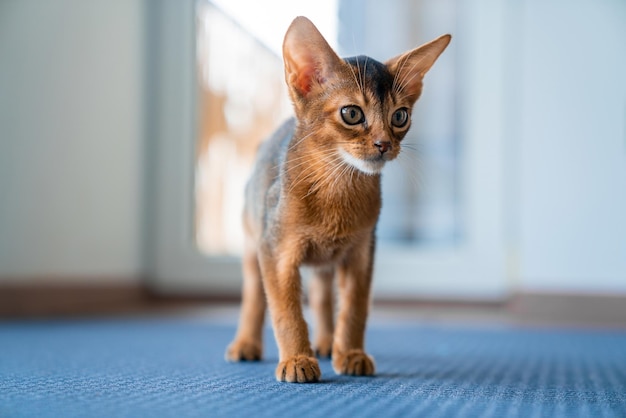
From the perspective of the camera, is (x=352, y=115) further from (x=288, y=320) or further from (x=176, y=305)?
(x=176, y=305)

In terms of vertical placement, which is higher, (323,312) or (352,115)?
(352,115)

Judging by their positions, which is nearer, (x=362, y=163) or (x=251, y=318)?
(x=362, y=163)

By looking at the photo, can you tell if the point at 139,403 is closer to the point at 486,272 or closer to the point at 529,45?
the point at 486,272

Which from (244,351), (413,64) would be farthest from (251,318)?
(413,64)

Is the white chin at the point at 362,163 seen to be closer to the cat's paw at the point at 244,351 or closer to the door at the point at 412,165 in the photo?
the cat's paw at the point at 244,351

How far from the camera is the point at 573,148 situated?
2.43 meters

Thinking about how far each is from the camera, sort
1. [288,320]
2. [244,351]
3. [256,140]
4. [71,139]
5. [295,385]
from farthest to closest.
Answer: [256,140], [71,139], [244,351], [288,320], [295,385]

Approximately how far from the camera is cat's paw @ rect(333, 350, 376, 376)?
122 centimetres

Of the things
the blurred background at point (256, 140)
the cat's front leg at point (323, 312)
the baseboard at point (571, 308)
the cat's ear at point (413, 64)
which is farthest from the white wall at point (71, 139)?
the baseboard at point (571, 308)

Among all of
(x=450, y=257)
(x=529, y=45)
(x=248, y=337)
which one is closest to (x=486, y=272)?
(x=450, y=257)

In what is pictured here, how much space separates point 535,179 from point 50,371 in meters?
1.80

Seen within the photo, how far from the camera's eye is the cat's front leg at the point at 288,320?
114 cm

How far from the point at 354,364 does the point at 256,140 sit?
174cm

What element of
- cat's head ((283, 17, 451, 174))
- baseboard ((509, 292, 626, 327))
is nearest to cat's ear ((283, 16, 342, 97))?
cat's head ((283, 17, 451, 174))
